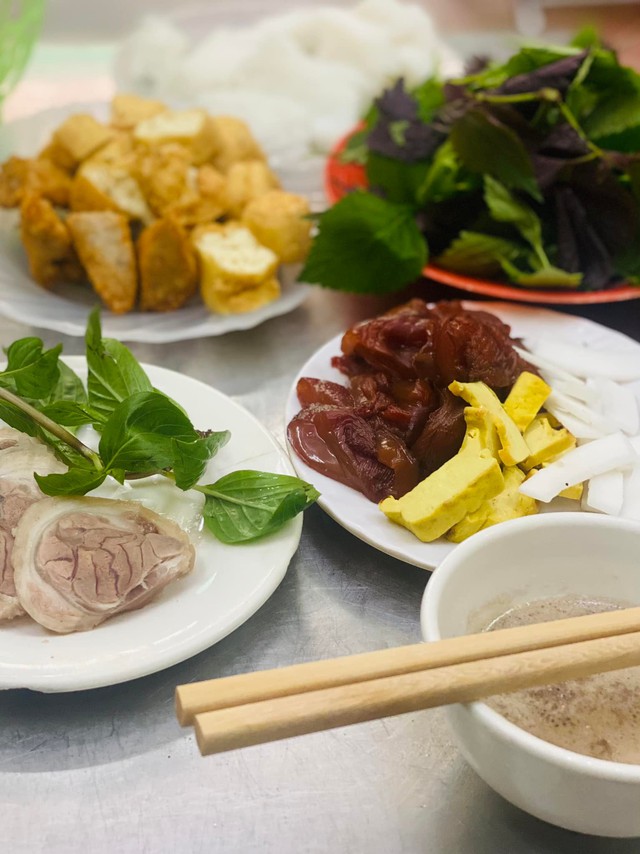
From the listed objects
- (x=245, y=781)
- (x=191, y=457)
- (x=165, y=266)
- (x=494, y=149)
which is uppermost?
(x=494, y=149)

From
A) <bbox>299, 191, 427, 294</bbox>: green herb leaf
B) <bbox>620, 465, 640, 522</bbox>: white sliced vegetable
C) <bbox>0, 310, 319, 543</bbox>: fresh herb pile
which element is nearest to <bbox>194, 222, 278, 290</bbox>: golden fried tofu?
<bbox>299, 191, 427, 294</bbox>: green herb leaf

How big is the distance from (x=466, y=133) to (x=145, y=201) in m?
0.71

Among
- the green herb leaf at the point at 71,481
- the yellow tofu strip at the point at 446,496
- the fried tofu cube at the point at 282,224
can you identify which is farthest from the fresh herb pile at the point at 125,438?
the fried tofu cube at the point at 282,224

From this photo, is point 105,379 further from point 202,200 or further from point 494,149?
point 494,149

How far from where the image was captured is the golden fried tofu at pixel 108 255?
5.74 feet

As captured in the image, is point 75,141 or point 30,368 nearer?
point 30,368

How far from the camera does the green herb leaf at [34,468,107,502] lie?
1.03 meters

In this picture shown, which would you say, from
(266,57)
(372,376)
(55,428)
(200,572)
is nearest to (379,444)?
(372,376)

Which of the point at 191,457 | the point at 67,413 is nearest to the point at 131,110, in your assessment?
the point at 67,413

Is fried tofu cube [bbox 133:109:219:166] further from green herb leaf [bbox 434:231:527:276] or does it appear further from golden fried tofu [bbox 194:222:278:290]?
green herb leaf [bbox 434:231:527:276]

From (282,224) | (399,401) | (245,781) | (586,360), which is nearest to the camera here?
(245,781)

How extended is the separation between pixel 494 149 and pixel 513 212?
0.44ft

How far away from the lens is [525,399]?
1.28 meters

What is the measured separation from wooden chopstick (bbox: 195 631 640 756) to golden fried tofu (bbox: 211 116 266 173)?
156 cm
